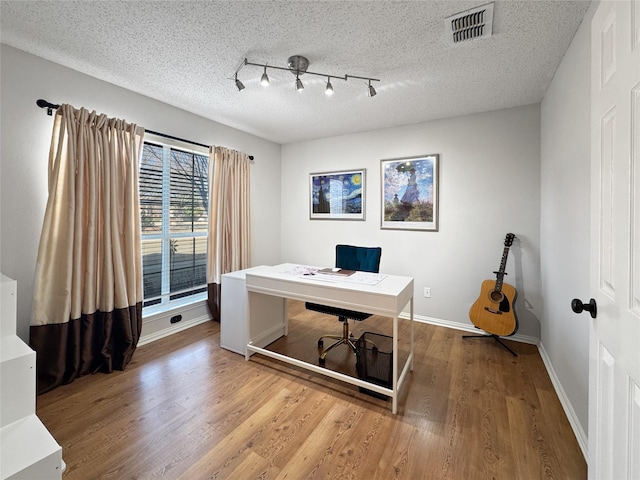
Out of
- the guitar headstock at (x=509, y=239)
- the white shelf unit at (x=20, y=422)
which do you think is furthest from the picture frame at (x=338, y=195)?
the white shelf unit at (x=20, y=422)

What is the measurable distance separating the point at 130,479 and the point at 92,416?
0.69 meters

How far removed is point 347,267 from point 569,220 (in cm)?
176

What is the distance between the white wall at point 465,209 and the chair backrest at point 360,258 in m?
0.97

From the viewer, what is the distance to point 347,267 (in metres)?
2.81

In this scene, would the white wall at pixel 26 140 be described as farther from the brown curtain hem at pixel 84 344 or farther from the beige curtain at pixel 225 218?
the beige curtain at pixel 225 218

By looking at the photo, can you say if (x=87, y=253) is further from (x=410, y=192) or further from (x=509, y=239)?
(x=509, y=239)

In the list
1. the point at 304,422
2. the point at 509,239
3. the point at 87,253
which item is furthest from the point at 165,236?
the point at 509,239

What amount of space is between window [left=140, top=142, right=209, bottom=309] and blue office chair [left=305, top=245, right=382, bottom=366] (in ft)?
5.34

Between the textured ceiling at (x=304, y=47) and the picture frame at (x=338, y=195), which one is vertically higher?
the textured ceiling at (x=304, y=47)

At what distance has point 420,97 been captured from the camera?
2.67 m

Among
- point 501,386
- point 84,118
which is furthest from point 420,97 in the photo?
point 84,118

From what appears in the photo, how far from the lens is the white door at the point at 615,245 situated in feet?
2.50

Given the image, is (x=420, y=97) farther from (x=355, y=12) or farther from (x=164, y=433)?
(x=164, y=433)

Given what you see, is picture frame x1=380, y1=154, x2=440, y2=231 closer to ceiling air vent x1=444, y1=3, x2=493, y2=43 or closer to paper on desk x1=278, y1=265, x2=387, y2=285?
paper on desk x1=278, y1=265, x2=387, y2=285
